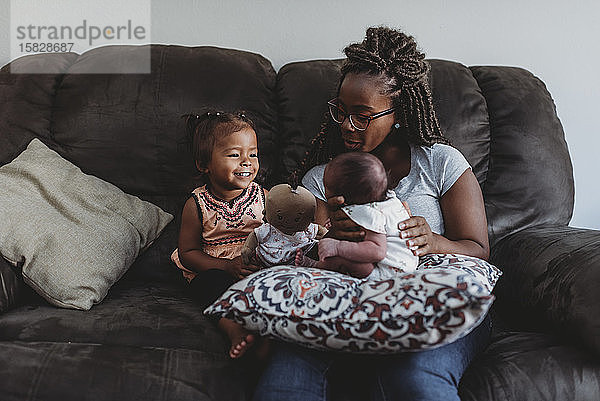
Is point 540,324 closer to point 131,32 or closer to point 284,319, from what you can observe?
point 284,319

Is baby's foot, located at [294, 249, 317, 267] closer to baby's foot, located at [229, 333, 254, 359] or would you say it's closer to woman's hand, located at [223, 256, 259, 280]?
woman's hand, located at [223, 256, 259, 280]

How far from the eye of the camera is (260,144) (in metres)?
2.07

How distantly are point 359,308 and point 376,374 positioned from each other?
0.59 feet

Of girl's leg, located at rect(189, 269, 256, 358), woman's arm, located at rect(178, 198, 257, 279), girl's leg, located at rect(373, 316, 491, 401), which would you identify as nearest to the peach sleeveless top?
woman's arm, located at rect(178, 198, 257, 279)

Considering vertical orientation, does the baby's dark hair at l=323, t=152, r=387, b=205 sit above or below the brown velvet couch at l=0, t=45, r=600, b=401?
above

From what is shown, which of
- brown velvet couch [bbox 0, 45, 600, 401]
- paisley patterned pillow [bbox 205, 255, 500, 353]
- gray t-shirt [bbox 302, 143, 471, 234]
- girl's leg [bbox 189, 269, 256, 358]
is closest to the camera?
paisley patterned pillow [bbox 205, 255, 500, 353]

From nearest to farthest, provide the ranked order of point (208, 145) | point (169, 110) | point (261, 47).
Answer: point (208, 145) → point (169, 110) → point (261, 47)

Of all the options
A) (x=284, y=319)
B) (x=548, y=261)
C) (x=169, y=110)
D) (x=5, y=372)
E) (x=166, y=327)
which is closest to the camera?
(x=284, y=319)

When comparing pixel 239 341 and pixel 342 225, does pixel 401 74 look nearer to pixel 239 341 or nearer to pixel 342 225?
pixel 342 225

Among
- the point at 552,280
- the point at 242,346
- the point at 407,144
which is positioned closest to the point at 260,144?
the point at 407,144

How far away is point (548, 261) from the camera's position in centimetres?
164

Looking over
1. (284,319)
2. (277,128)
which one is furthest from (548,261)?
(277,128)

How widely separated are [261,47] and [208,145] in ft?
2.23

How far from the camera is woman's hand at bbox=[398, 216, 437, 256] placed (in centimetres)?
145
